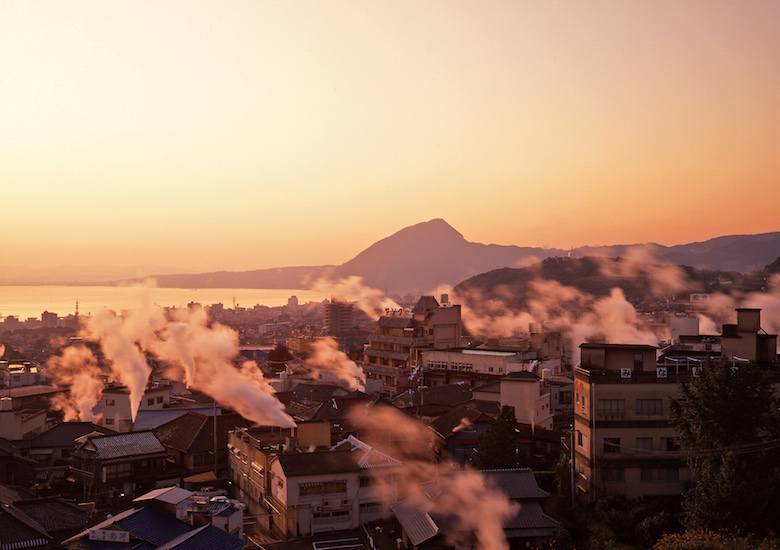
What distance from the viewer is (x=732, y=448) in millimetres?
20312

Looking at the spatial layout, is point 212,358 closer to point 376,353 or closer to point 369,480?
point 376,353

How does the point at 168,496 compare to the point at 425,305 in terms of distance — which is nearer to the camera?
the point at 168,496

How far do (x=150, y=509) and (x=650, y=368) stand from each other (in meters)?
19.4

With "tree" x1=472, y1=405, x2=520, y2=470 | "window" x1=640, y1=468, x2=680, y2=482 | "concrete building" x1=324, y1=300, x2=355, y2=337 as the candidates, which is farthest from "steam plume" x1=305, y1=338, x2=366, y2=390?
"concrete building" x1=324, y1=300, x2=355, y2=337

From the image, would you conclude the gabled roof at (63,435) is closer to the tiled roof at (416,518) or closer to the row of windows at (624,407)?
the tiled roof at (416,518)

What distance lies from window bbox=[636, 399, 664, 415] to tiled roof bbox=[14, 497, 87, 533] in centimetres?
2072

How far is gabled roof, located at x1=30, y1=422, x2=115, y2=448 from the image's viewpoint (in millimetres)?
35625

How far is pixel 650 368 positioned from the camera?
85.3 ft

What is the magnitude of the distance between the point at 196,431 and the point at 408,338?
1150 inches

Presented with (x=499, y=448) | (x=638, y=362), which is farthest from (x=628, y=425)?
(x=499, y=448)

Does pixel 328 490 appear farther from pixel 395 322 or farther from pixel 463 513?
pixel 395 322

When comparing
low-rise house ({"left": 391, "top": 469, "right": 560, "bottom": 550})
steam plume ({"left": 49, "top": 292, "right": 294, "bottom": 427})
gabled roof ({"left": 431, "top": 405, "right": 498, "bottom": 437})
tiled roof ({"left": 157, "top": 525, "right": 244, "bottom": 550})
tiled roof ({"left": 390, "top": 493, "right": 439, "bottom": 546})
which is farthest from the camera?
steam plume ({"left": 49, "top": 292, "right": 294, "bottom": 427})

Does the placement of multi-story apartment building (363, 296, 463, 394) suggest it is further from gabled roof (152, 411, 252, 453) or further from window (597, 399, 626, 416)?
window (597, 399, 626, 416)

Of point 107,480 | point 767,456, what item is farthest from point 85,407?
point 767,456
